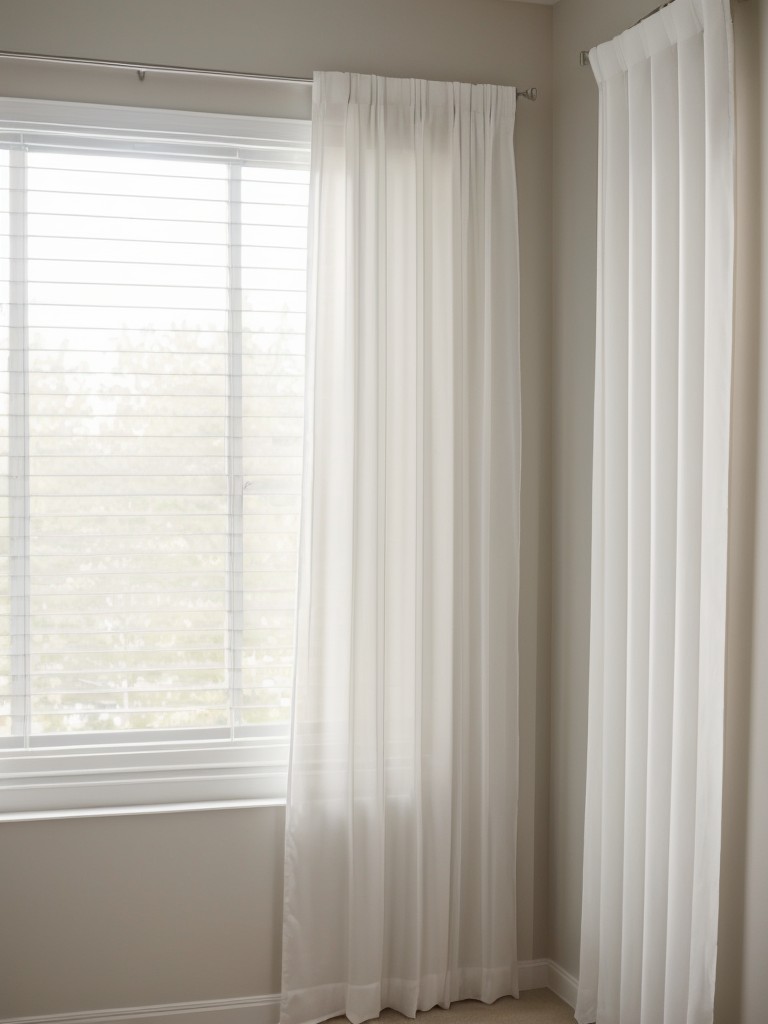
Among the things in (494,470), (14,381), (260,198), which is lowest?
(494,470)

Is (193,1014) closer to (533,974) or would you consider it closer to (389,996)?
(389,996)

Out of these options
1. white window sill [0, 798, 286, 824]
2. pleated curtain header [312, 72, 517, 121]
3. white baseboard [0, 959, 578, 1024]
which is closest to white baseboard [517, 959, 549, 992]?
white baseboard [0, 959, 578, 1024]

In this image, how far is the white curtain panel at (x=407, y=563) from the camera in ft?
8.89

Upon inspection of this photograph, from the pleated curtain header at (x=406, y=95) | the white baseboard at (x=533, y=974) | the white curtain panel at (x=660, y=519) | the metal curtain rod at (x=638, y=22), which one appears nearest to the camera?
the white curtain panel at (x=660, y=519)

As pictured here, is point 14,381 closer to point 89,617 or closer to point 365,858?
point 89,617

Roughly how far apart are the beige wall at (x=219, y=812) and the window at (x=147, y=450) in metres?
0.10

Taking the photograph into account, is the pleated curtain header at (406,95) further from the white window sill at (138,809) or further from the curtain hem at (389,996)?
the curtain hem at (389,996)

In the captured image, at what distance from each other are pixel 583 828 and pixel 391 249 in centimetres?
175

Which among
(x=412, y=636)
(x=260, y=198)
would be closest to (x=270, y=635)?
(x=412, y=636)

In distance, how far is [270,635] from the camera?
281 centimetres

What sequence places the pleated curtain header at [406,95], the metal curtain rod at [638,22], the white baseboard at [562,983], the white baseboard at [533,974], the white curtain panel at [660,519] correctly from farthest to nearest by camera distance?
1. the white baseboard at [533,974]
2. the white baseboard at [562,983]
3. the pleated curtain header at [406,95]
4. the metal curtain rod at [638,22]
5. the white curtain panel at [660,519]

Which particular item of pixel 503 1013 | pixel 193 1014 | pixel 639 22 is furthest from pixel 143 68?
pixel 503 1013

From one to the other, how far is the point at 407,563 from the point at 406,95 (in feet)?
4.39

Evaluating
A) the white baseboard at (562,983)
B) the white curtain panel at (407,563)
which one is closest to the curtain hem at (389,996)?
the white curtain panel at (407,563)
